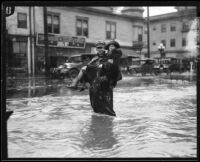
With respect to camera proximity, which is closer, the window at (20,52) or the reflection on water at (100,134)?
the reflection on water at (100,134)

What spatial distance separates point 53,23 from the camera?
27.6m

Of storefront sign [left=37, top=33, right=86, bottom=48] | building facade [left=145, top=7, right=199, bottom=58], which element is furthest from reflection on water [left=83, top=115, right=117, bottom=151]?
building facade [left=145, top=7, right=199, bottom=58]

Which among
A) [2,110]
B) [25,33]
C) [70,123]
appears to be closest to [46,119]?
[70,123]

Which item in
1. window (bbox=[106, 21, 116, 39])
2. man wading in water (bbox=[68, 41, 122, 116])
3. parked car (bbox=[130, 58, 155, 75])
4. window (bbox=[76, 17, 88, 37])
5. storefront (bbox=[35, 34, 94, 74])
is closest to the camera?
man wading in water (bbox=[68, 41, 122, 116])

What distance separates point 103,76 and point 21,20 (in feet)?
70.5

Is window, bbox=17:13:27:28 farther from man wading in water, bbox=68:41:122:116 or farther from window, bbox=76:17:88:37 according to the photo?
man wading in water, bbox=68:41:122:116

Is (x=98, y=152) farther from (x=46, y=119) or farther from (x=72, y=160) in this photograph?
(x=46, y=119)

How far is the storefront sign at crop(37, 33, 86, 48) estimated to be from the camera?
1025 inches

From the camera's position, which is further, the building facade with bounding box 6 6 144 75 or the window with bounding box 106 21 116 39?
the window with bounding box 106 21 116 39

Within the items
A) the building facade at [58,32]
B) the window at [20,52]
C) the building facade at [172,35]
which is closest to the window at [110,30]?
the building facade at [58,32]

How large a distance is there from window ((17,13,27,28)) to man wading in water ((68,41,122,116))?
20.9 meters

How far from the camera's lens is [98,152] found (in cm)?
372

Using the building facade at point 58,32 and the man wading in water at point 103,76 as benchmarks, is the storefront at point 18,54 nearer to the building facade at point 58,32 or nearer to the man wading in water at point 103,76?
the building facade at point 58,32

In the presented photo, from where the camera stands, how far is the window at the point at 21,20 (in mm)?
25297
